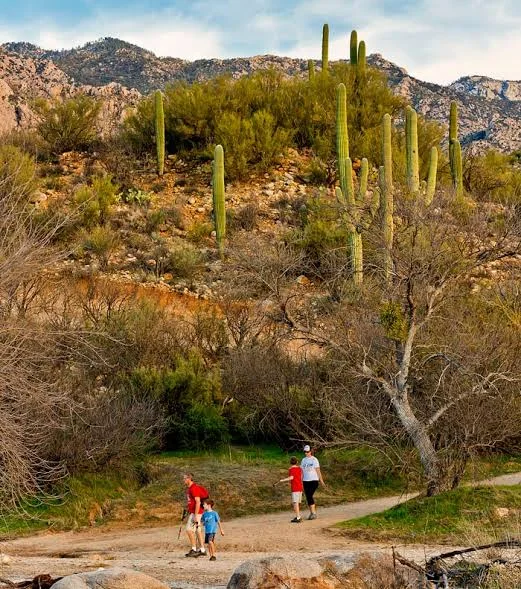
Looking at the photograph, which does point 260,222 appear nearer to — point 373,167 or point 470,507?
point 373,167

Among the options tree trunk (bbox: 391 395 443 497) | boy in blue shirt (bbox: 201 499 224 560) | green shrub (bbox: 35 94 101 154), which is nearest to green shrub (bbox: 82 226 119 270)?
green shrub (bbox: 35 94 101 154)

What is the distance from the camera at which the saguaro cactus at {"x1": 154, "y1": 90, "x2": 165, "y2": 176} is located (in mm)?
37156

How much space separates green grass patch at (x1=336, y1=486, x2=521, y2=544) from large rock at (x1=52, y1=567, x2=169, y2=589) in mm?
5776

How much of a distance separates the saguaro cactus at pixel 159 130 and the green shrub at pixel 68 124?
4491 mm

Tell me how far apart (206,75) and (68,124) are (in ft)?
129

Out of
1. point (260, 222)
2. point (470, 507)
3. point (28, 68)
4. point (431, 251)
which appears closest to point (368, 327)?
point (431, 251)

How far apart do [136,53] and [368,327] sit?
7267 centimetres

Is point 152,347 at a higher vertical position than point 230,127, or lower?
lower

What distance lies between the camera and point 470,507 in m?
14.2

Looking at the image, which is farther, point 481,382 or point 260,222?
point 260,222

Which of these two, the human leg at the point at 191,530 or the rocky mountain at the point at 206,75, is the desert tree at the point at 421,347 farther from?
the rocky mountain at the point at 206,75

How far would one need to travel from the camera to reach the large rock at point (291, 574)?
8.08 m

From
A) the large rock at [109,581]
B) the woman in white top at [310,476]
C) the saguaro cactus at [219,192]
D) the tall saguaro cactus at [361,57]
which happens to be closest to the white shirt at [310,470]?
the woman in white top at [310,476]

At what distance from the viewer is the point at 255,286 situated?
1848cm
